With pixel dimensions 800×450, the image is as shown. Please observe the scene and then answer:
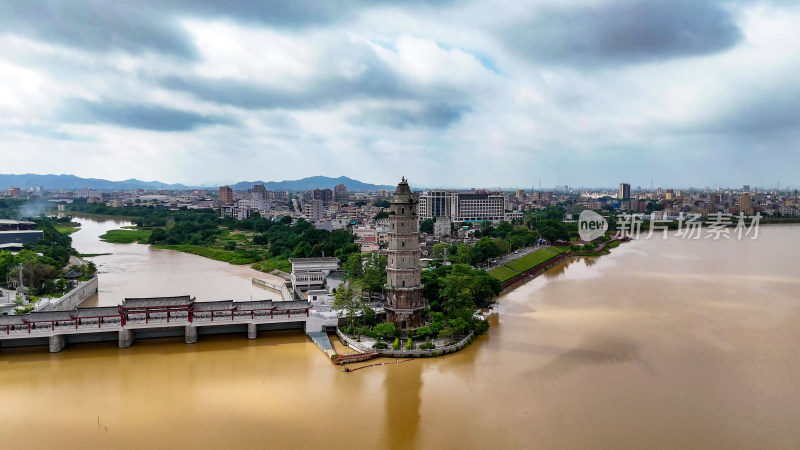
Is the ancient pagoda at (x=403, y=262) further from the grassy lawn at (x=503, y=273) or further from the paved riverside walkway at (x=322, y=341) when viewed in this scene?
the grassy lawn at (x=503, y=273)

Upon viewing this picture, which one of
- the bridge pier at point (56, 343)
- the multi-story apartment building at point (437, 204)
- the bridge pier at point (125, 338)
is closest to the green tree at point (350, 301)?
the bridge pier at point (125, 338)

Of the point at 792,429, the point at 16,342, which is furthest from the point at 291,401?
the point at 792,429

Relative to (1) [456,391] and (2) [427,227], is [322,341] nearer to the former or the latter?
(1) [456,391]

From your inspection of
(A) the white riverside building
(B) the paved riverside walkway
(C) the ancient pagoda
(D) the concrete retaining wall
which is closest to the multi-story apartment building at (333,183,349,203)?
(A) the white riverside building

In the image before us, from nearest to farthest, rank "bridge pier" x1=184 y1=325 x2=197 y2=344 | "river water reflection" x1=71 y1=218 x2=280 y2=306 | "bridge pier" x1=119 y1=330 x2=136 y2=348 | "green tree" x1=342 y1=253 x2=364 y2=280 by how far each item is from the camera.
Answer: "bridge pier" x1=119 y1=330 x2=136 y2=348
"bridge pier" x1=184 y1=325 x2=197 y2=344
"green tree" x1=342 y1=253 x2=364 y2=280
"river water reflection" x1=71 y1=218 x2=280 y2=306

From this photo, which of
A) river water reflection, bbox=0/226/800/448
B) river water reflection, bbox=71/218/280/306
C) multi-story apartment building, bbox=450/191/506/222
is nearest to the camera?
river water reflection, bbox=0/226/800/448

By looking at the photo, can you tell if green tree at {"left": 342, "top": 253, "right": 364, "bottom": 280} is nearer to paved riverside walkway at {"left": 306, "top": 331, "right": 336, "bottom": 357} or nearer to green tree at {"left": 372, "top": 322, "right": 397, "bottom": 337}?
paved riverside walkway at {"left": 306, "top": 331, "right": 336, "bottom": 357}

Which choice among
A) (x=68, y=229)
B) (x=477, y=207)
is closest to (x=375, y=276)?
(x=68, y=229)

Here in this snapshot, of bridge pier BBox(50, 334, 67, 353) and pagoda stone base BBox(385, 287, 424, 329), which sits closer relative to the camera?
bridge pier BBox(50, 334, 67, 353)
